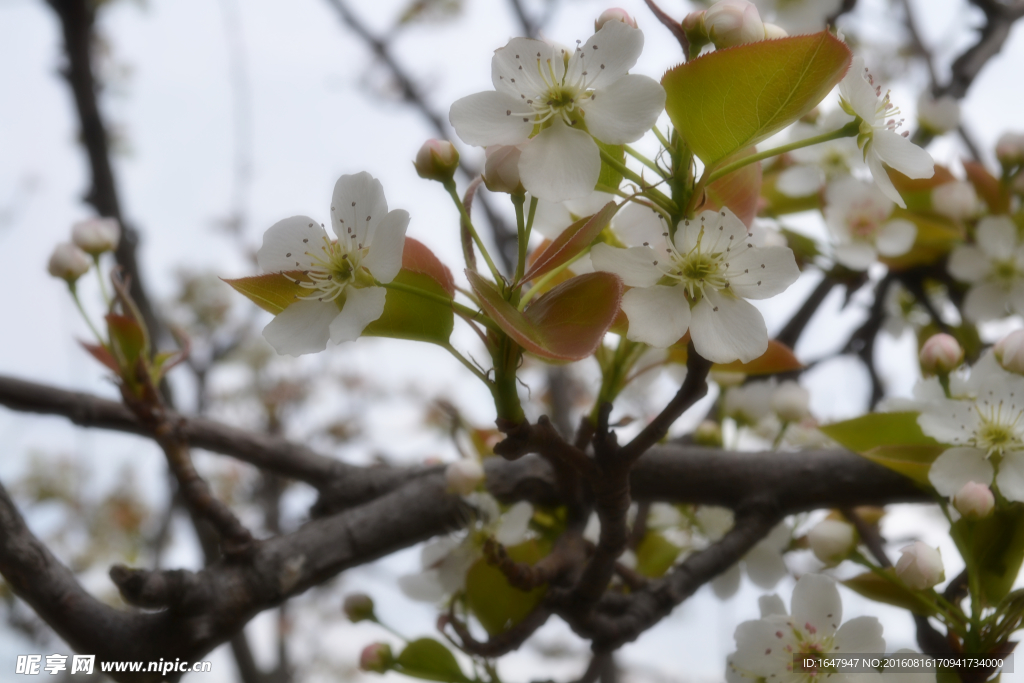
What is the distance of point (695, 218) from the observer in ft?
1.73

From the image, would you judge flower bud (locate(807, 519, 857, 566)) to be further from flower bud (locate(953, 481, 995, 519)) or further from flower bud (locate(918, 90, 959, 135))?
flower bud (locate(918, 90, 959, 135))

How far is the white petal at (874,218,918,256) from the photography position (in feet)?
3.69

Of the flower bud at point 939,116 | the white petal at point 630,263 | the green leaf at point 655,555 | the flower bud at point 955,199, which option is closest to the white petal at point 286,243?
the white petal at point 630,263

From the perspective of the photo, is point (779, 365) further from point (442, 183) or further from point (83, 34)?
point (83, 34)

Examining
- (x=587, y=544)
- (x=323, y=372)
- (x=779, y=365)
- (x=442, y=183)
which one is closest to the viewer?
(x=442, y=183)

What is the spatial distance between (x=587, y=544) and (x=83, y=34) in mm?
1272

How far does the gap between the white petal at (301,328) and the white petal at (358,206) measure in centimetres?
5

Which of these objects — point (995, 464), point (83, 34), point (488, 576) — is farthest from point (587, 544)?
point (83, 34)

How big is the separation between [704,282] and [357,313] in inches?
9.8

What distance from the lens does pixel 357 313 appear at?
0.52 metres

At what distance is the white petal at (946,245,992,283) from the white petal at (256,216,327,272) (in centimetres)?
97

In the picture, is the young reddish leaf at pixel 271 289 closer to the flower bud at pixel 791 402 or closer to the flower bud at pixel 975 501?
the flower bud at pixel 975 501

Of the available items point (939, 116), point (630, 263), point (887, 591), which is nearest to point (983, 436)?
point (887, 591)

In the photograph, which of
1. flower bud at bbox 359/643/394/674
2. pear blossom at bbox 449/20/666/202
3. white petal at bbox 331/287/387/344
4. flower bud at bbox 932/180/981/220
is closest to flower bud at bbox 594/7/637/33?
pear blossom at bbox 449/20/666/202
